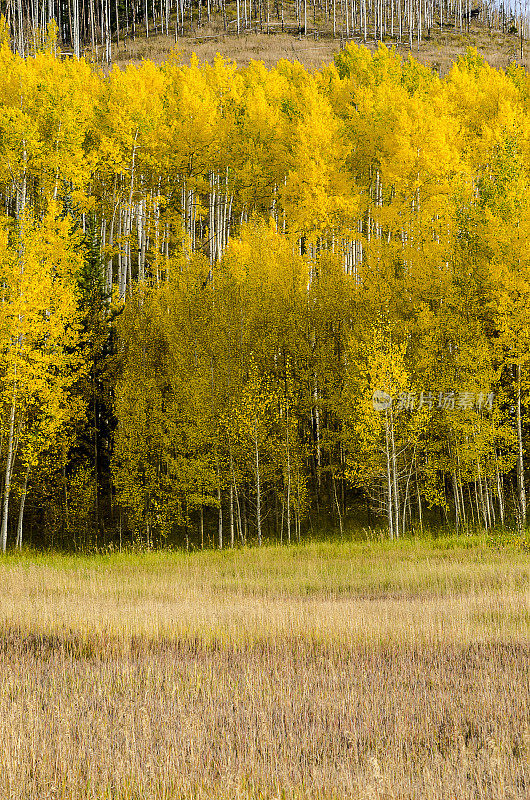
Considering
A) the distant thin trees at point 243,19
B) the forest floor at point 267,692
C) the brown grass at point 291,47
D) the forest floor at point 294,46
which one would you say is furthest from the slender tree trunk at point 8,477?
the distant thin trees at point 243,19

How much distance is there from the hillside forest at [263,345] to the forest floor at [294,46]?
4514cm

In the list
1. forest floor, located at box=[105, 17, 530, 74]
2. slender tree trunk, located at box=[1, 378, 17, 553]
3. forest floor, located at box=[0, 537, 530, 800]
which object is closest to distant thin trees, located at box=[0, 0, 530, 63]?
forest floor, located at box=[105, 17, 530, 74]

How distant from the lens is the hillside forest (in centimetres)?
2147

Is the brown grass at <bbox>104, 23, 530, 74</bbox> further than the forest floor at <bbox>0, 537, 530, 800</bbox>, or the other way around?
the brown grass at <bbox>104, 23, 530, 74</bbox>

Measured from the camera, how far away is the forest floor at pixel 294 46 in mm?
75250

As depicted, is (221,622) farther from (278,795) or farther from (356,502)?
(356,502)

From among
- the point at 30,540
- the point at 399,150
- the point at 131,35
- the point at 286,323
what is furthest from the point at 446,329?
the point at 131,35

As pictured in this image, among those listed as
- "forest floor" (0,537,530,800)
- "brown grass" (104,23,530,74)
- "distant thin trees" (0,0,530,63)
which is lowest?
"forest floor" (0,537,530,800)

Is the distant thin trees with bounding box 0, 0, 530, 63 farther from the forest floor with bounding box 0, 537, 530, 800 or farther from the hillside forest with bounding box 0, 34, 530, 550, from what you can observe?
the forest floor with bounding box 0, 537, 530, 800

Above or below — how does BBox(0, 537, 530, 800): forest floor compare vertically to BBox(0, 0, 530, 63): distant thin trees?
below

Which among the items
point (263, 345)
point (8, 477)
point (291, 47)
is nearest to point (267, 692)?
point (8, 477)

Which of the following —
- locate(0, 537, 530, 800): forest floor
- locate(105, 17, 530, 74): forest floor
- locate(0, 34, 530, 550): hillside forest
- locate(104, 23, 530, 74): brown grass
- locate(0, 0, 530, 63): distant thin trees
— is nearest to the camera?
locate(0, 537, 530, 800): forest floor

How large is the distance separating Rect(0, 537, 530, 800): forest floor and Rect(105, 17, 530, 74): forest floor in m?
71.4

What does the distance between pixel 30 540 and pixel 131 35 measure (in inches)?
3198
